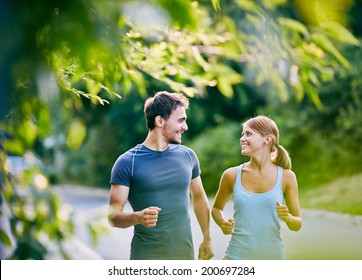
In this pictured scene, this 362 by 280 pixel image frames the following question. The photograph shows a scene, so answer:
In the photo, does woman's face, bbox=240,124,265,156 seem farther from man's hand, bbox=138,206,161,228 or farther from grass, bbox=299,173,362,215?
grass, bbox=299,173,362,215

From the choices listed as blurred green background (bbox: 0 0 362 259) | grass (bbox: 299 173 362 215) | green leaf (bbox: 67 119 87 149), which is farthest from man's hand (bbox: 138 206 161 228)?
green leaf (bbox: 67 119 87 149)

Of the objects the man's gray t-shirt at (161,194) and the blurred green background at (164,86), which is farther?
the man's gray t-shirt at (161,194)

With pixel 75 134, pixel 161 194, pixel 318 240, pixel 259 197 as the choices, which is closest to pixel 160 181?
pixel 161 194

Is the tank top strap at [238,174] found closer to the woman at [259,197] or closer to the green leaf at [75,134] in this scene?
the woman at [259,197]

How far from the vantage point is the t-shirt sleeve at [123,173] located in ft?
7.22

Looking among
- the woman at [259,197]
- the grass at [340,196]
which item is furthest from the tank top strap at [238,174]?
the grass at [340,196]

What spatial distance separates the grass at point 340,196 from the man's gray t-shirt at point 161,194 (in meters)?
0.77

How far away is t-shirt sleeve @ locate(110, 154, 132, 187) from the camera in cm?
220

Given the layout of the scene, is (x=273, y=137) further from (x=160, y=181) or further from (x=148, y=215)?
(x=148, y=215)

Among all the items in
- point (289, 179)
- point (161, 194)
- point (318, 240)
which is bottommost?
point (318, 240)

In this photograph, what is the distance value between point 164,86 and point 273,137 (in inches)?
23.8

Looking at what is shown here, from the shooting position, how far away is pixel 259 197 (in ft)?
7.40
